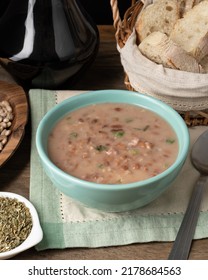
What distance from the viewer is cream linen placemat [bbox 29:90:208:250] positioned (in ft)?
4.51

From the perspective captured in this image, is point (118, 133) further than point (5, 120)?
No

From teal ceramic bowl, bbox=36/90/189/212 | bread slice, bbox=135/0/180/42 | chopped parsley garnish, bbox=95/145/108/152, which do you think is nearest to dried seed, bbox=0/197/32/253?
teal ceramic bowl, bbox=36/90/189/212

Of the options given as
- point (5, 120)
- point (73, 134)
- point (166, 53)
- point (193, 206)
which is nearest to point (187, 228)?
point (193, 206)

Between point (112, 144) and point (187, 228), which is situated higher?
point (112, 144)

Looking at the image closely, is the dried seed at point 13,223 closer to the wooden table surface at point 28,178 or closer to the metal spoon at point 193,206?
the wooden table surface at point 28,178

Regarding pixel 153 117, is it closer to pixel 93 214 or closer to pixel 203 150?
pixel 203 150

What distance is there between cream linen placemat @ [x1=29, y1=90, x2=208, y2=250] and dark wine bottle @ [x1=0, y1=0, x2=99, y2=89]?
38 centimetres

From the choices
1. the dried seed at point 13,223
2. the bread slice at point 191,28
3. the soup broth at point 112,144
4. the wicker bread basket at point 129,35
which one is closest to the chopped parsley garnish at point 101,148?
the soup broth at point 112,144

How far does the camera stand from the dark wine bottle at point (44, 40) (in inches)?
68.4

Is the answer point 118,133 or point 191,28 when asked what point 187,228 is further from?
point 191,28

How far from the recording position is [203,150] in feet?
5.16

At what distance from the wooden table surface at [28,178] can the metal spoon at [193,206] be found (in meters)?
0.03

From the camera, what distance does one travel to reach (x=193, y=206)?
1.42 m

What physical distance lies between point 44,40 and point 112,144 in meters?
0.50
